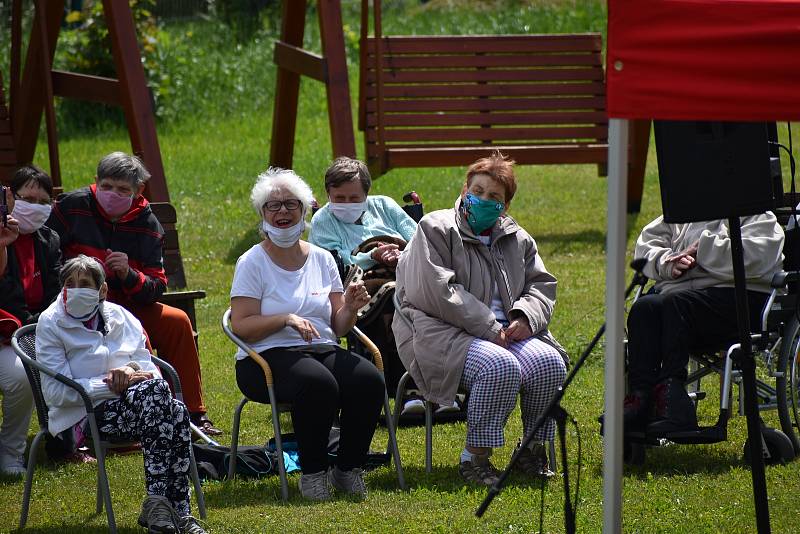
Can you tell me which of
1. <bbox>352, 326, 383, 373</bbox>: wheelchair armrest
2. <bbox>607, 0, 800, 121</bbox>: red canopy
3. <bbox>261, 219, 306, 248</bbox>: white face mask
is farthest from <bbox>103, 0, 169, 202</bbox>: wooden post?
<bbox>607, 0, 800, 121</bbox>: red canopy

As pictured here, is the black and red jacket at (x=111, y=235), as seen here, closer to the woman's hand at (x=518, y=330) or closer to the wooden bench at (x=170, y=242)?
the wooden bench at (x=170, y=242)

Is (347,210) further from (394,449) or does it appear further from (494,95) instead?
(494,95)

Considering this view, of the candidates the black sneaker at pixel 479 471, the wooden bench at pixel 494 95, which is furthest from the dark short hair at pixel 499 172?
the wooden bench at pixel 494 95

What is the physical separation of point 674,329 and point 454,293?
0.99m

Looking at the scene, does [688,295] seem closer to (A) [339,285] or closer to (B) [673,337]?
(B) [673,337]

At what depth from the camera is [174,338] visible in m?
6.50

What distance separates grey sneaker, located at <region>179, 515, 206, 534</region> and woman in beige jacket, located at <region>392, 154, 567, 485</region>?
1289 mm

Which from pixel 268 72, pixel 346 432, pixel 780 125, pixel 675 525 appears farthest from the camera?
pixel 268 72

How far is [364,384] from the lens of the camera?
5.64 metres

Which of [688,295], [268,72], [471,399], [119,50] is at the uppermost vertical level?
[268,72]

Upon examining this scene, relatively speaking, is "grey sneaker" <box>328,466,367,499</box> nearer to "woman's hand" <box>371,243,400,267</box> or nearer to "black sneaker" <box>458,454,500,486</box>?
"black sneaker" <box>458,454,500,486</box>

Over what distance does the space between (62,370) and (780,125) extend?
13.5m

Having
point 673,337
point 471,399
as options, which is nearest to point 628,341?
point 673,337

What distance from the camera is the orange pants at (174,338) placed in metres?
6.48
